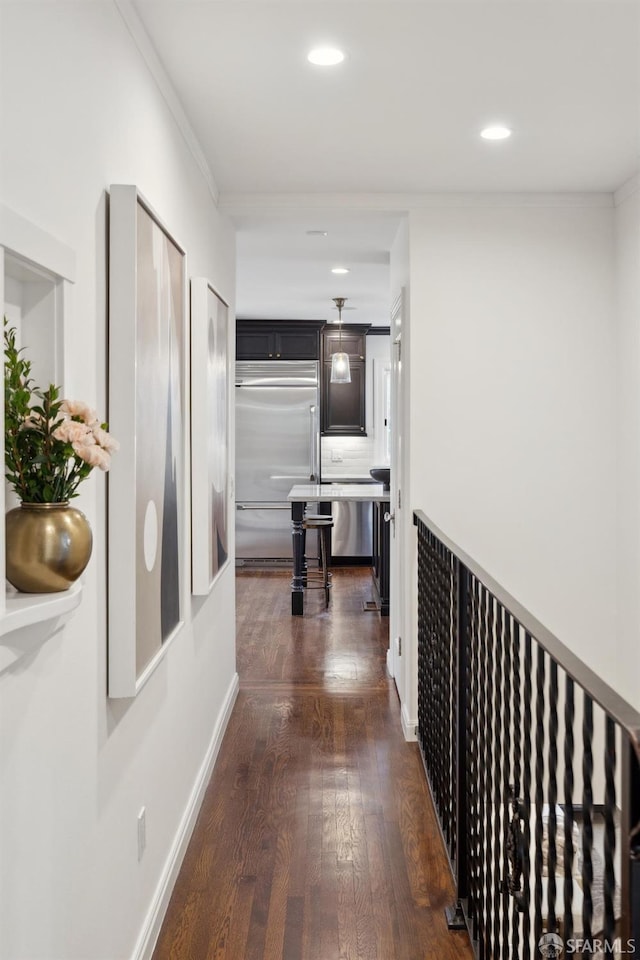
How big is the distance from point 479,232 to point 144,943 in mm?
3236

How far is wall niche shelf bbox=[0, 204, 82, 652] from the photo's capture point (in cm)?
118

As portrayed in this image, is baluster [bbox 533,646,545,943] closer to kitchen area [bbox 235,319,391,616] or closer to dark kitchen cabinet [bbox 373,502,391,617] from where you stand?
dark kitchen cabinet [bbox 373,502,391,617]

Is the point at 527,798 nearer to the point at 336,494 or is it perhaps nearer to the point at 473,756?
the point at 473,756

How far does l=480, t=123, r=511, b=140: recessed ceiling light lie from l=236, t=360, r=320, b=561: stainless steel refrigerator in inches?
218

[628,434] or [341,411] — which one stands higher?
[341,411]

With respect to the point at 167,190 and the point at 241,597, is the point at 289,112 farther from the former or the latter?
the point at 241,597

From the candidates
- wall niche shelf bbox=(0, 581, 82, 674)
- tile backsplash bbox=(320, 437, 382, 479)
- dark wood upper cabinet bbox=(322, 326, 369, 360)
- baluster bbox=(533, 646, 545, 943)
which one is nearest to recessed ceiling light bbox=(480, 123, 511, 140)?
baluster bbox=(533, 646, 545, 943)

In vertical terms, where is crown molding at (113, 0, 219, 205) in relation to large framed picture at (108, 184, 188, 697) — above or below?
above

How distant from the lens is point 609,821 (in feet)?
4.00

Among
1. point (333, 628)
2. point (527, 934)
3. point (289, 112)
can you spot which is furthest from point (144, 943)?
point (333, 628)

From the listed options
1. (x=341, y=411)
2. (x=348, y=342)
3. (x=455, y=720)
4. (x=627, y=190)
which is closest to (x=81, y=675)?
(x=455, y=720)

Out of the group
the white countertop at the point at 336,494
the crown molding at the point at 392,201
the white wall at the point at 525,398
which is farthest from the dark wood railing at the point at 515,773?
the white countertop at the point at 336,494

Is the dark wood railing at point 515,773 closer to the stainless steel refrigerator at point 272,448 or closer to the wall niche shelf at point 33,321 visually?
the wall niche shelf at point 33,321

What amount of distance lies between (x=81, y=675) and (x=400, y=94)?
2.12 m
